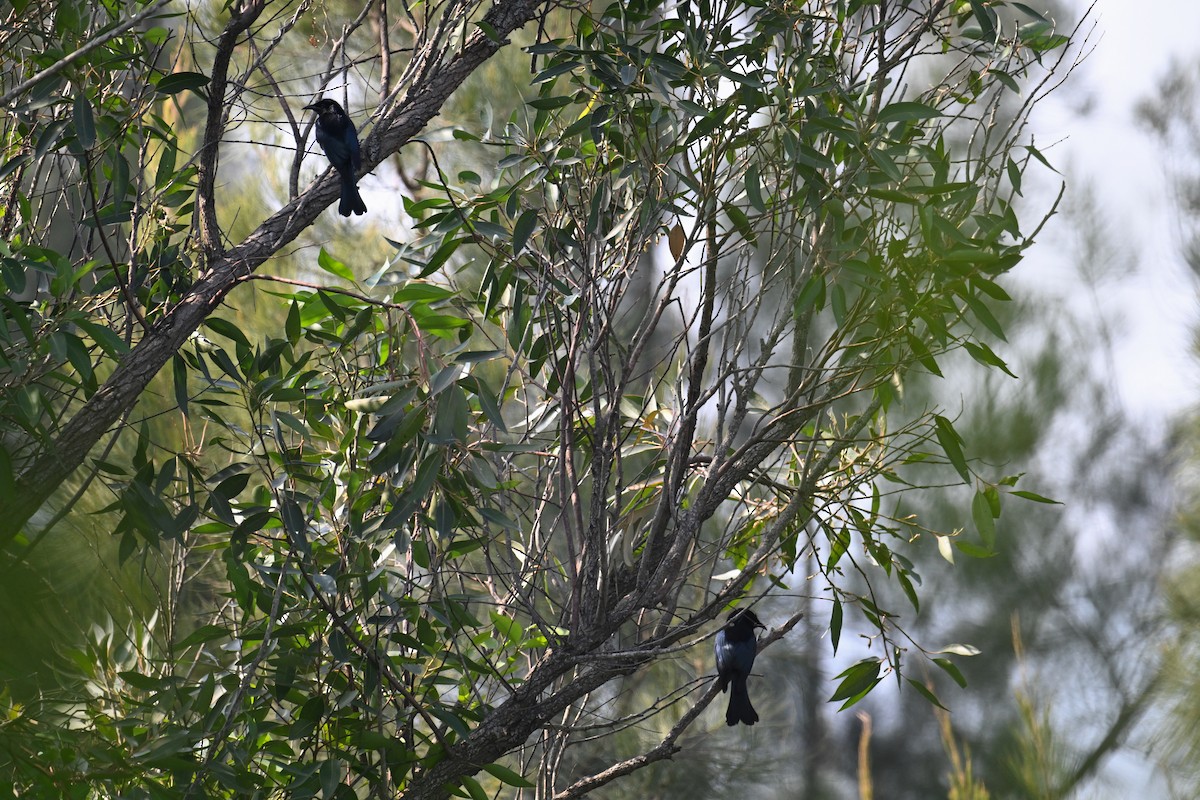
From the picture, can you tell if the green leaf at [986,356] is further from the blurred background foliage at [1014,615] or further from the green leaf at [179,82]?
the blurred background foliage at [1014,615]

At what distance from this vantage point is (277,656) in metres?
1.57

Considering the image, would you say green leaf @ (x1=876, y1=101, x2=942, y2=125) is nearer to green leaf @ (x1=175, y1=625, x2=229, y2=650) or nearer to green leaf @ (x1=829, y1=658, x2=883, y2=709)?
green leaf @ (x1=829, y1=658, x2=883, y2=709)

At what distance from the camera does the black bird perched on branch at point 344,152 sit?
152 centimetres

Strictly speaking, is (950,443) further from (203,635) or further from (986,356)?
(203,635)

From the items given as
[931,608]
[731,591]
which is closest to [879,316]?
[731,591]

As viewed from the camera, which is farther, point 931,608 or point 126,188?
point 931,608

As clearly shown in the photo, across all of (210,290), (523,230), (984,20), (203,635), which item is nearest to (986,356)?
(984,20)

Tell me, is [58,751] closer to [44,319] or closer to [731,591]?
[44,319]

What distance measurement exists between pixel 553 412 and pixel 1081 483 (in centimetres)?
565

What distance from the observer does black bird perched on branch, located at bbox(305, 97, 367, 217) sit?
4.98 ft

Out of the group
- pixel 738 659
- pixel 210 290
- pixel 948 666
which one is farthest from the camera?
pixel 738 659

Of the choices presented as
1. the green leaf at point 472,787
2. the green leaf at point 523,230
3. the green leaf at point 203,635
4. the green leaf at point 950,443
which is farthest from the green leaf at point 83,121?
the green leaf at point 950,443

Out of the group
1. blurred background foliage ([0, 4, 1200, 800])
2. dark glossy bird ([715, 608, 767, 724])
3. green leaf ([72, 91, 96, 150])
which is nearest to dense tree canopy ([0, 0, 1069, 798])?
green leaf ([72, 91, 96, 150])

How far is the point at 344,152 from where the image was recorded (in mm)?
1526
